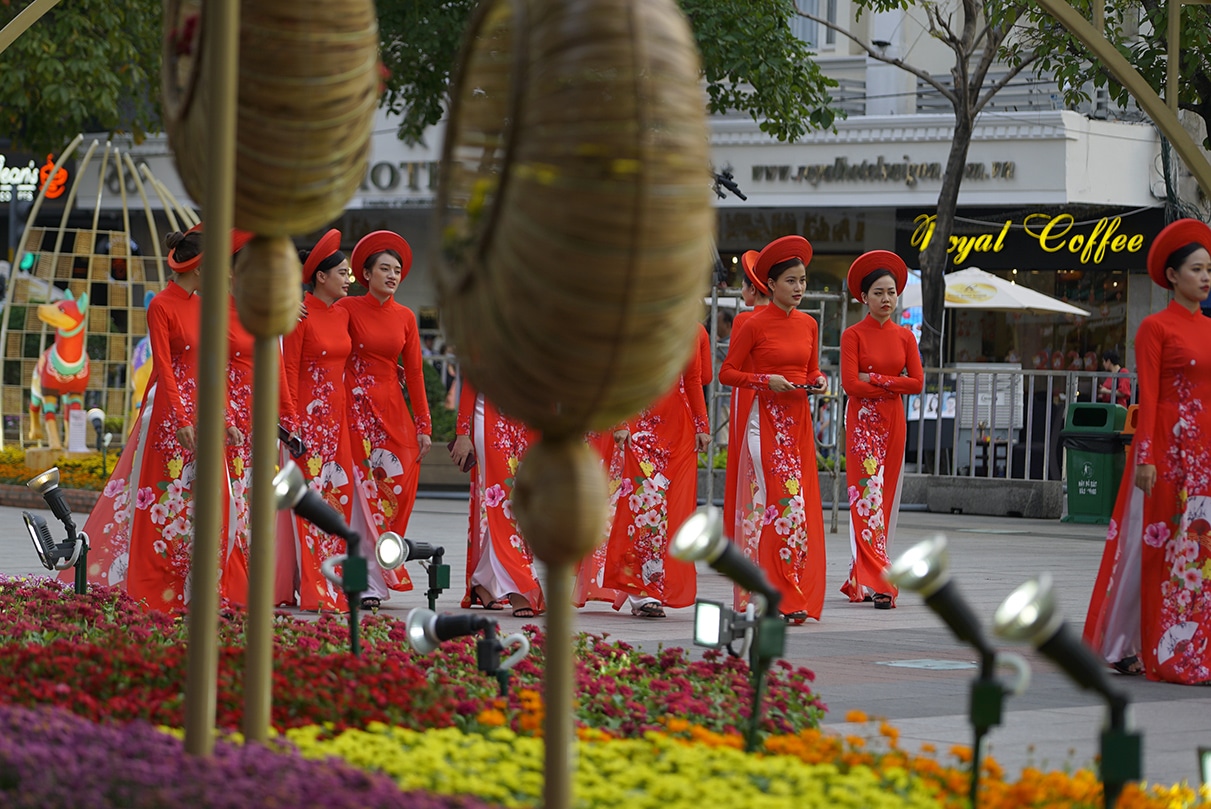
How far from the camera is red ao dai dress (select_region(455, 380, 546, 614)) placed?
9.94m

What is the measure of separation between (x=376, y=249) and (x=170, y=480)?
189cm

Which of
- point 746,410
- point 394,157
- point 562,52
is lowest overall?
point 746,410

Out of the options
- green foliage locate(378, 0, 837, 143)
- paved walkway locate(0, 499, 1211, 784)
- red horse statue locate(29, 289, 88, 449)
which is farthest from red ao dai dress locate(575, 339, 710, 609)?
red horse statue locate(29, 289, 88, 449)

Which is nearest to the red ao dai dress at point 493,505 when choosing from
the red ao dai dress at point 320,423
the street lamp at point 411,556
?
the red ao dai dress at point 320,423

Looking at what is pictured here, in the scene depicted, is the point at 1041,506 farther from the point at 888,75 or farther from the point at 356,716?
the point at 356,716

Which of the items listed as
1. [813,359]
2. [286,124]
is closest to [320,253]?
[813,359]

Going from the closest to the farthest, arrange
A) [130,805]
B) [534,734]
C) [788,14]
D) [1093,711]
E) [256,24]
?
[130,805], [256,24], [534,734], [1093,711], [788,14]

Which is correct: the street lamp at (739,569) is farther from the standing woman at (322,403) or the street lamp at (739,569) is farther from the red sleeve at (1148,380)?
the standing woman at (322,403)

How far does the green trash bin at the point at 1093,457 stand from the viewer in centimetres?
1791

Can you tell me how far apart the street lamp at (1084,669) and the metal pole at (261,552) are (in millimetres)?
1702

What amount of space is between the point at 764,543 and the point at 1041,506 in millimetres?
10036

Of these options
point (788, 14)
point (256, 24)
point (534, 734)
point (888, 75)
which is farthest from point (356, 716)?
point (888, 75)

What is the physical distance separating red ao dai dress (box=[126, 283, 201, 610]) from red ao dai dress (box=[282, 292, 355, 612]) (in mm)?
838

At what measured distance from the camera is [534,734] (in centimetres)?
505
